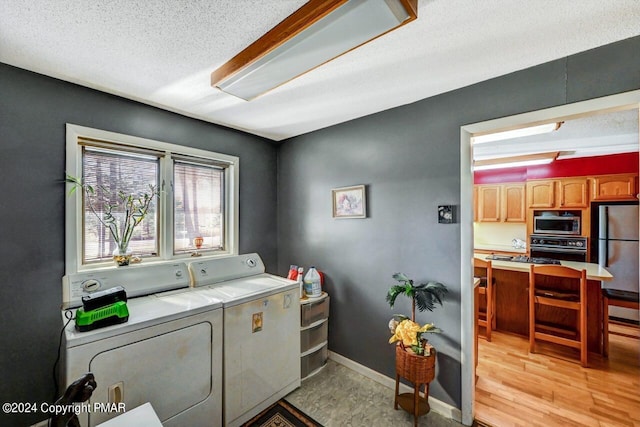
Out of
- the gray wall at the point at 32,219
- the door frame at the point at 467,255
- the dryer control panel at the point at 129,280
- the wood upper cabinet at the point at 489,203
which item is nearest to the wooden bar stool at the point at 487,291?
the door frame at the point at 467,255

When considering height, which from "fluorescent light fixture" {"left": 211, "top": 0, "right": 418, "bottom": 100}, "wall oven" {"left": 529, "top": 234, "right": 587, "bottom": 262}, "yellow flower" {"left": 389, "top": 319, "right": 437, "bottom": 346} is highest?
"fluorescent light fixture" {"left": 211, "top": 0, "right": 418, "bottom": 100}

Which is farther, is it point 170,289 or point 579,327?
point 579,327

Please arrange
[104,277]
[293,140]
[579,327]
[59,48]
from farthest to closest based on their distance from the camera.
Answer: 1. [293,140]
2. [579,327]
3. [104,277]
4. [59,48]

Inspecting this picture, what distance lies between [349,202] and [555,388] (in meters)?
2.38

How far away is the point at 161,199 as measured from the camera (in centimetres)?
225

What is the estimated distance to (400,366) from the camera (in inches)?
73.5

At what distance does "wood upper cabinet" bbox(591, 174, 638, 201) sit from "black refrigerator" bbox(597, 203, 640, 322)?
14cm

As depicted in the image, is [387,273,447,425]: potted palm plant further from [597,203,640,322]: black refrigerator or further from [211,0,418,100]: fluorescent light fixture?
[597,203,640,322]: black refrigerator

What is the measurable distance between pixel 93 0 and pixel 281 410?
2.65m

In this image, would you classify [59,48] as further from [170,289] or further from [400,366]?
[400,366]

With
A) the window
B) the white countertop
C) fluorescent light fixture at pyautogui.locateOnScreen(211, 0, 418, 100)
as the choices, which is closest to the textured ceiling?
fluorescent light fixture at pyautogui.locateOnScreen(211, 0, 418, 100)

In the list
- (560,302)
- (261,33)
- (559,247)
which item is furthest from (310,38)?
(559,247)

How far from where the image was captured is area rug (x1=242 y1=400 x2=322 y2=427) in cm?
181

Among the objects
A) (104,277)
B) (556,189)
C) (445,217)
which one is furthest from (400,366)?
(556,189)
